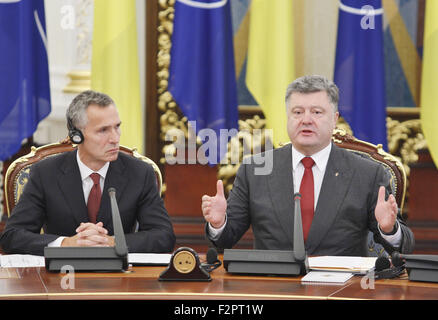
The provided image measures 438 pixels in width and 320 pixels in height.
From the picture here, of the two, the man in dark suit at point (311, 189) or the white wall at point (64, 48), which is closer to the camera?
the man in dark suit at point (311, 189)

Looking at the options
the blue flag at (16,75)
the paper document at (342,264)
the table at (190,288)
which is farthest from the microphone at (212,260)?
the blue flag at (16,75)

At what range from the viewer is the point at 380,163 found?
308 centimetres

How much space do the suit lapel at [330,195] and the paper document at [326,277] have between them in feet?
1.58

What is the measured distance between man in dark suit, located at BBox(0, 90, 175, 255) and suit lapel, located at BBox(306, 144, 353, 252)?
60cm

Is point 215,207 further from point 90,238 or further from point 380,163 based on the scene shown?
point 380,163

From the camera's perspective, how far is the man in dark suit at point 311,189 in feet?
9.20

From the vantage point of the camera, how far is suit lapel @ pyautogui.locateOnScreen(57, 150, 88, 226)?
2.93 m

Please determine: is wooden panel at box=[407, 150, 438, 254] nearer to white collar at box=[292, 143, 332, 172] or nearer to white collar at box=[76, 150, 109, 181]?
white collar at box=[292, 143, 332, 172]

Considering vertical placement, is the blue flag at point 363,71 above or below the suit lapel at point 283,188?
above

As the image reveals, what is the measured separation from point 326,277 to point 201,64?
2.16 meters

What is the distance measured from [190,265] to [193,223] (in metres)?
2.25

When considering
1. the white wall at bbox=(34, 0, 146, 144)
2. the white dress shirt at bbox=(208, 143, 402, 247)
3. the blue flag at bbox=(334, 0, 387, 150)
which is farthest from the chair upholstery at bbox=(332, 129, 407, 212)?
the white wall at bbox=(34, 0, 146, 144)

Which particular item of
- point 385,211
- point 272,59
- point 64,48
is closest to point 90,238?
point 385,211

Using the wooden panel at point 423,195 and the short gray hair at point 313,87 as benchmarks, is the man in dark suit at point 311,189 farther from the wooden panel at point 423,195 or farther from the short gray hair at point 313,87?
the wooden panel at point 423,195
